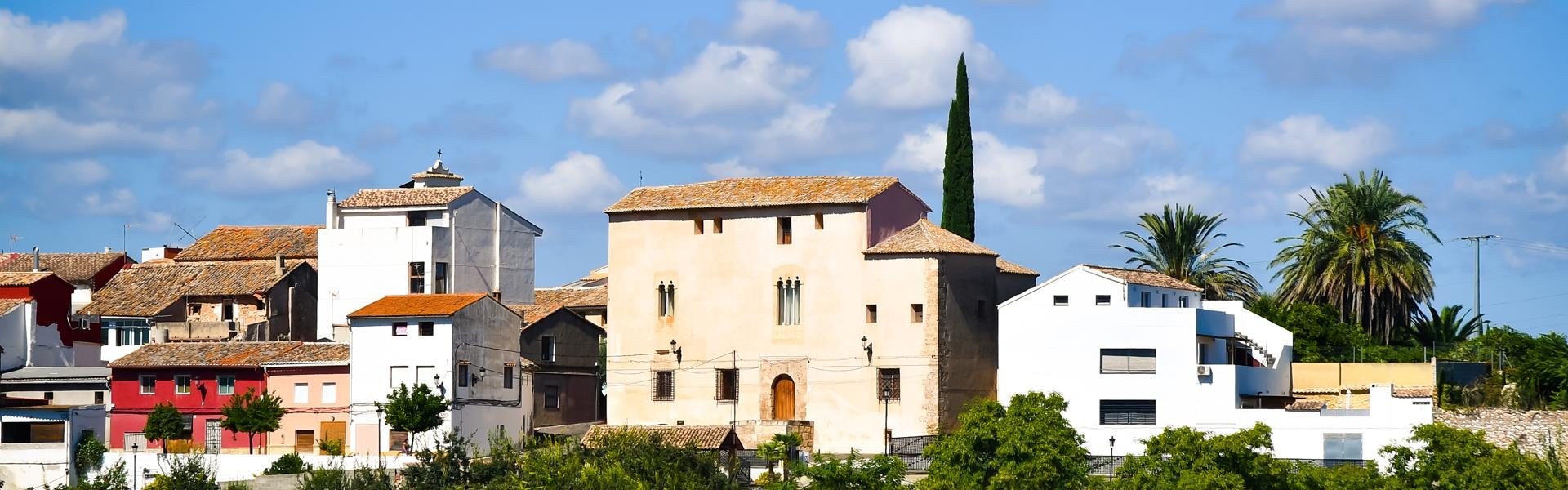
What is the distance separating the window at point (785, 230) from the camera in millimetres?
60844

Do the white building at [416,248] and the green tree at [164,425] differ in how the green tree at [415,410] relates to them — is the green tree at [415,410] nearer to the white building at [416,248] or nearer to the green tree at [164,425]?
the green tree at [164,425]

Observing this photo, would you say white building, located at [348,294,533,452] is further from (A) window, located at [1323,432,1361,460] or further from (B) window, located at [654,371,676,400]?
(A) window, located at [1323,432,1361,460]

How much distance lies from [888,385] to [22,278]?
32456mm

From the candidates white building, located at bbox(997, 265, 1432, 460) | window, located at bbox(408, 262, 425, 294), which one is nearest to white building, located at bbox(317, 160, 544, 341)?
window, located at bbox(408, 262, 425, 294)

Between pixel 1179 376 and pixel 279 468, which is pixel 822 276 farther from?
pixel 279 468

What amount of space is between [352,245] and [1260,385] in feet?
102

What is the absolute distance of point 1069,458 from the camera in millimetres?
47906

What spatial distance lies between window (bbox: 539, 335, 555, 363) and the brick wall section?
27421mm

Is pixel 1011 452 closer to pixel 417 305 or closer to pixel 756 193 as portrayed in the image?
pixel 756 193

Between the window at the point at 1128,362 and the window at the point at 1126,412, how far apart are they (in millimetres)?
822

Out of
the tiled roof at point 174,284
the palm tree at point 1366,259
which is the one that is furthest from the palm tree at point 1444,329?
the tiled roof at point 174,284

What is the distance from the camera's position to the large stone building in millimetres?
58688

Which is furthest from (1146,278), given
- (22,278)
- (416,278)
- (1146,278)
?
(22,278)

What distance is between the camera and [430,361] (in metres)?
60.6
